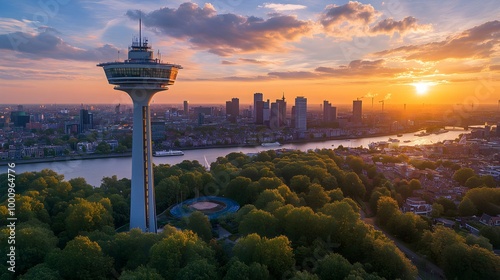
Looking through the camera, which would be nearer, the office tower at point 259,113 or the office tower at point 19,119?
the office tower at point 19,119

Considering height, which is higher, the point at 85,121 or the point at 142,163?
the point at 85,121

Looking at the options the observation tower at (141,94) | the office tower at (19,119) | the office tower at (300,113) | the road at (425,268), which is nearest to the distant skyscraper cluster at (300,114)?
the office tower at (300,113)

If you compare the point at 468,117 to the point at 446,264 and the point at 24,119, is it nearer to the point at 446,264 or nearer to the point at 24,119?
the point at 446,264

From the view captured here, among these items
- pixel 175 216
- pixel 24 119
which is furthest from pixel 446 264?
pixel 24 119

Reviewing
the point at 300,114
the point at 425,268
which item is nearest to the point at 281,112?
the point at 300,114

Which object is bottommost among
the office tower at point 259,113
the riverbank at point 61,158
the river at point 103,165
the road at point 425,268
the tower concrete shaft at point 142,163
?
the road at point 425,268

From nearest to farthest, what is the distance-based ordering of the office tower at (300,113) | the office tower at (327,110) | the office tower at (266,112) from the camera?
the office tower at (300,113), the office tower at (266,112), the office tower at (327,110)

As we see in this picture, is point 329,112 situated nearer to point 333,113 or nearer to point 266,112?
point 333,113

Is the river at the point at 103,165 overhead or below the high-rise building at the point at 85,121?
below

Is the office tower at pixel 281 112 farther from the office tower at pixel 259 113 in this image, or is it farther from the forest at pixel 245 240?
the forest at pixel 245 240
